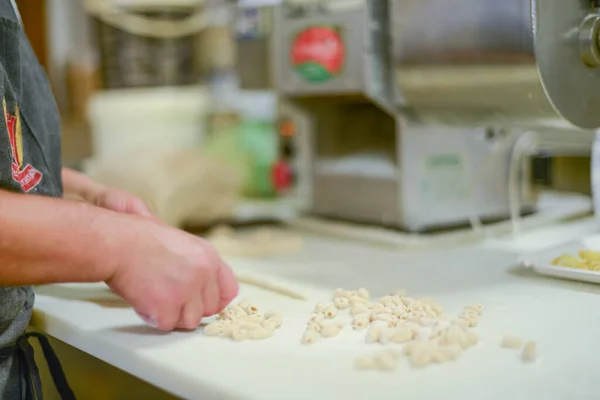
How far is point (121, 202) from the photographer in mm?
802

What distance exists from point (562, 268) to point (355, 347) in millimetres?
349

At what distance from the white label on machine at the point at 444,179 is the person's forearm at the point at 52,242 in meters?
0.68

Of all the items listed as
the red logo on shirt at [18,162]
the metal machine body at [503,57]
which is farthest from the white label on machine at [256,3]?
the red logo on shirt at [18,162]

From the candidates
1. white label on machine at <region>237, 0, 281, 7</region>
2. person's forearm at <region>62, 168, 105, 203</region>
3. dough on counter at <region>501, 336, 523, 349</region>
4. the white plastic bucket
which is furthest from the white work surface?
the white plastic bucket

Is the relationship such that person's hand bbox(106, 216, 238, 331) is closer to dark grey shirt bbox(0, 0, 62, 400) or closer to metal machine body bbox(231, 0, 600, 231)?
dark grey shirt bbox(0, 0, 62, 400)

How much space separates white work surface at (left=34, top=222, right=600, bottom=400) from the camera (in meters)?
0.50

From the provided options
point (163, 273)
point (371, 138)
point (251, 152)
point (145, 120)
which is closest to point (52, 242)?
point (163, 273)

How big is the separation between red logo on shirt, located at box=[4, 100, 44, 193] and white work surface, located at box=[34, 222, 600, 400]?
0.46 ft

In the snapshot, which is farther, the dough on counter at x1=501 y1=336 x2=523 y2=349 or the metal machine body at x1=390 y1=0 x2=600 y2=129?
the metal machine body at x1=390 y1=0 x2=600 y2=129

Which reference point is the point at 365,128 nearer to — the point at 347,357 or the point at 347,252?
the point at 347,252

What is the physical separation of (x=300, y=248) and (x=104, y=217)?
22.6 inches

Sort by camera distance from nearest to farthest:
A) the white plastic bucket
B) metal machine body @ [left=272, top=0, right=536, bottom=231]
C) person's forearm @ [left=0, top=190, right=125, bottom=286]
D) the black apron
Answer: person's forearm @ [left=0, top=190, right=125, bottom=286], the black apron, metal machine body @ [left=272, top=0, right=536, bottom=231], the white plastic bucket

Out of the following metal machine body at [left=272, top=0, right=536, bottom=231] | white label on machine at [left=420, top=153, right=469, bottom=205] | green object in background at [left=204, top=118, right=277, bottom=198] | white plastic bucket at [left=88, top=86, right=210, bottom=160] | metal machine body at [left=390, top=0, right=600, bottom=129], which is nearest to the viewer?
metal machine body at [left=390, top=0, right=600, bottom=129]

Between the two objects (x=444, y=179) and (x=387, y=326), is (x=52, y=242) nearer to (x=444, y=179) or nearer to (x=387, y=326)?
(x=387, y=326)
